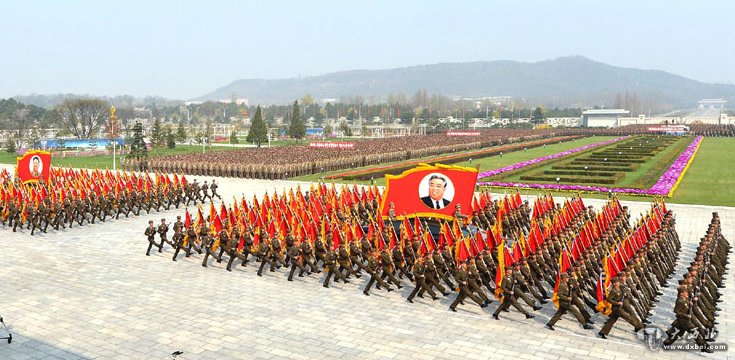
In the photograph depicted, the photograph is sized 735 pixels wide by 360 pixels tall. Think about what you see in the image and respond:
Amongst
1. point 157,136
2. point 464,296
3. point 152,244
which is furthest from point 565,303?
point 157,136

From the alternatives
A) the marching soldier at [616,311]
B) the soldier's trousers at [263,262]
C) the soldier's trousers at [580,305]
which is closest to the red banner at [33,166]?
the soldier's trousers at [263,262]

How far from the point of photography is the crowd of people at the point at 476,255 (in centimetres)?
1180

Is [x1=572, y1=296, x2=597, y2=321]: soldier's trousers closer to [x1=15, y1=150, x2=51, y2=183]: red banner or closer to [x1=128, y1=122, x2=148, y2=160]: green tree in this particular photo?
[x1=15, y1=150, x2=51, y2=183]: red banner

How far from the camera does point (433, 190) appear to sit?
659 inches

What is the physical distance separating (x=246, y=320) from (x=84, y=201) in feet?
40.0

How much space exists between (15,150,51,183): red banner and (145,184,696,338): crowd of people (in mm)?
11330

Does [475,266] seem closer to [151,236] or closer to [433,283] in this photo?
[433,283]

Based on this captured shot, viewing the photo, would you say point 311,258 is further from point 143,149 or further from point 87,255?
point 143,149

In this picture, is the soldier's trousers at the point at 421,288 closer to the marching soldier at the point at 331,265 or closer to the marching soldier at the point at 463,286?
the marching soldier at the point at 463,286

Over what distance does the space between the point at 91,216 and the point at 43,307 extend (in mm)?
11260

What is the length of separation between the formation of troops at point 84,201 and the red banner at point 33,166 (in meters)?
0.35

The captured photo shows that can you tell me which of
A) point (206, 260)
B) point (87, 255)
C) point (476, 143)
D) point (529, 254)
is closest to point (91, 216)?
point (87, 255)

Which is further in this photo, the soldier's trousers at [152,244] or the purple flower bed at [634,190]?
the purple flower bed at [634,190]

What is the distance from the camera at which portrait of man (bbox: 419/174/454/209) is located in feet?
54.6
